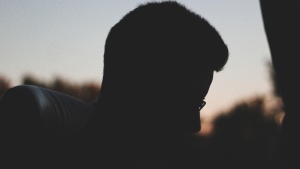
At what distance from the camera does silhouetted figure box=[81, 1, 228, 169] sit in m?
1.85

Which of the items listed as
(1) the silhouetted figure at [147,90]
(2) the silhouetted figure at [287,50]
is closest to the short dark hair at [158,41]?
(1) the silhouetted figure at [147,90]

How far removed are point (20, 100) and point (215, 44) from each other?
43.7 inches

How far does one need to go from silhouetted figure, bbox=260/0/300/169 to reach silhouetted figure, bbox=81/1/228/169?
2.62 ft

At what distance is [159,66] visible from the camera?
6.25ft

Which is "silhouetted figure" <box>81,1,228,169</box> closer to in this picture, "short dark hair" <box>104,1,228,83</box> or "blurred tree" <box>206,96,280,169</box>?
"short dark hair" <box>104,1,228,83</box>

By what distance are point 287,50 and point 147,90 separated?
3.00 ft

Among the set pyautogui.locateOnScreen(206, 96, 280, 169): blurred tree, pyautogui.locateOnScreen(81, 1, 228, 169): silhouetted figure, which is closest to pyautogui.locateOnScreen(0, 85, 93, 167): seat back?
pyautogui.locateOnScreen(81, 1, 228, 169): silhouetted figure

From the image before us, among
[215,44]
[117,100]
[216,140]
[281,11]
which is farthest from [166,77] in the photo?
[216,140]

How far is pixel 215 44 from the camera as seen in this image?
7.21ft

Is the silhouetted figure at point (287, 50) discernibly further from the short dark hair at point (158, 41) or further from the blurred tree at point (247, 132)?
the blurred tree at point (247, 132)

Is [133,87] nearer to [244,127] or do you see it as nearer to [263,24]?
[263,24]

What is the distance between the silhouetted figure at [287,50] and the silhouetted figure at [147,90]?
0.80m

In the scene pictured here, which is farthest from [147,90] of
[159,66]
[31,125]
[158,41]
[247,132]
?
[247,132]

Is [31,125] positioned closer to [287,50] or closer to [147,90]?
[147,90]
